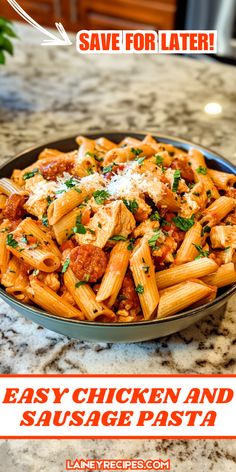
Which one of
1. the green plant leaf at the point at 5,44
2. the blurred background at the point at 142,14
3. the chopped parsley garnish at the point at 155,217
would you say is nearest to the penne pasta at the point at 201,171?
the chopped parsley garnish at the point at 155,217

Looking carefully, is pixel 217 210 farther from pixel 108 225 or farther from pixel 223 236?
pixel 108 225

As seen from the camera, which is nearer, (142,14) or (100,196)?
(100,196)

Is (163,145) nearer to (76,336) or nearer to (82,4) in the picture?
(76,336)

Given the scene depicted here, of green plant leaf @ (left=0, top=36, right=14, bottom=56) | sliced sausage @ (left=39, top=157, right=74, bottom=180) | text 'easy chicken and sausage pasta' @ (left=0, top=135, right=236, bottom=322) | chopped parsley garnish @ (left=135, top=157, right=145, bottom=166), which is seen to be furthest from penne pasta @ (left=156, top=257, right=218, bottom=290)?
green plant leaf @ (left=0, top=36, right=14, bottom=56)

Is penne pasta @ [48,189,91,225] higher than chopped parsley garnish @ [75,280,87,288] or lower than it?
higher

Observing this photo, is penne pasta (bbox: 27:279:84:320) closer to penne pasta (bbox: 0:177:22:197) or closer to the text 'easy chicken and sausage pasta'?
the text 'easy chicken and sausage pasta'

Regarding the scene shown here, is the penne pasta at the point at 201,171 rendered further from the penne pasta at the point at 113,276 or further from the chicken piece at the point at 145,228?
the penne pasta at the point at 113,276

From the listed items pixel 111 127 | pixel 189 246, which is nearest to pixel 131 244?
pixel 189 246
